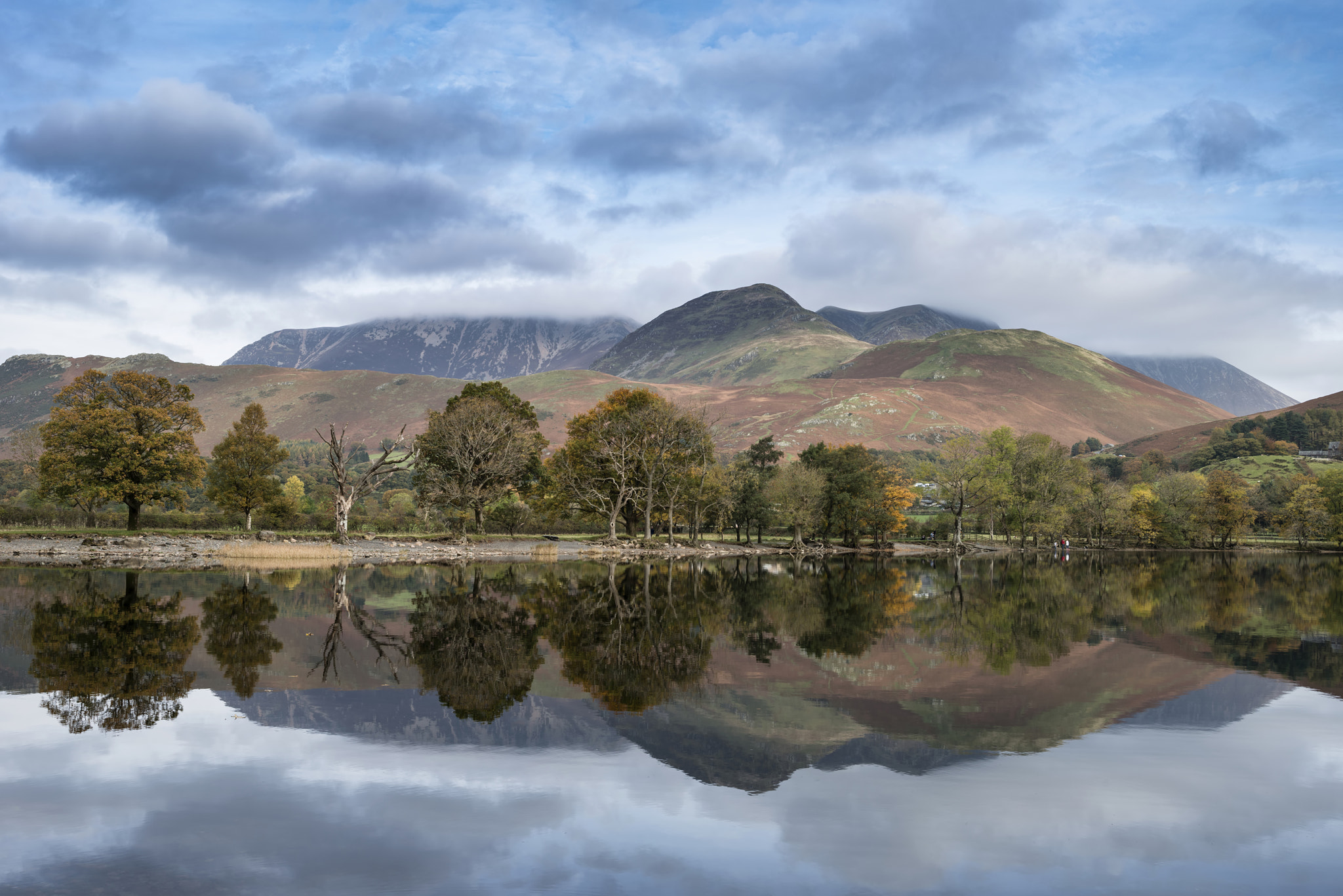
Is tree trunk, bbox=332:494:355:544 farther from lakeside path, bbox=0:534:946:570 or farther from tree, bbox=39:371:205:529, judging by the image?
tree, bbox=39:371:205:529

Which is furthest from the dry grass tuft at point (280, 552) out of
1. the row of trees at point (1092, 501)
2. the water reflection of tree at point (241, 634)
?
the row of trees at point (1092, 501)

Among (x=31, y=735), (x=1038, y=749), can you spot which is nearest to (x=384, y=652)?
(x=31, y=735)

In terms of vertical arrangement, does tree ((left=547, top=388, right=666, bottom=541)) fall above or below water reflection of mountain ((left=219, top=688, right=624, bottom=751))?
above

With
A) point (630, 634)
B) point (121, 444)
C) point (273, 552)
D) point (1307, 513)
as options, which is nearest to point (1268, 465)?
point (1307, 513)

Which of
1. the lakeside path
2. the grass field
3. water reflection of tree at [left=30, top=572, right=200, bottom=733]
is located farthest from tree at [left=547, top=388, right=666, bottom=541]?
the grass field

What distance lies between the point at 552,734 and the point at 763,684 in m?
5.48

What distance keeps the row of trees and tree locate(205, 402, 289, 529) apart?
69813 mm

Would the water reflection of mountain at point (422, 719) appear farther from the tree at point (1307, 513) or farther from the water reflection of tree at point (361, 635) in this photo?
the tree at point (1307, 513)

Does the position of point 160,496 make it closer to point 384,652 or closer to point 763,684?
point 384,652

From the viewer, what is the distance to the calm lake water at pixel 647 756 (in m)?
7.91

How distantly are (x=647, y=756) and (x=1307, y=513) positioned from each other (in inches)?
5032

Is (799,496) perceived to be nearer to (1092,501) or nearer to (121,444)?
(1092,501)

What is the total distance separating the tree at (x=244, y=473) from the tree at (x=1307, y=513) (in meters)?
124

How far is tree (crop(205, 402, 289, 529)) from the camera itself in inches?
→ 2630
